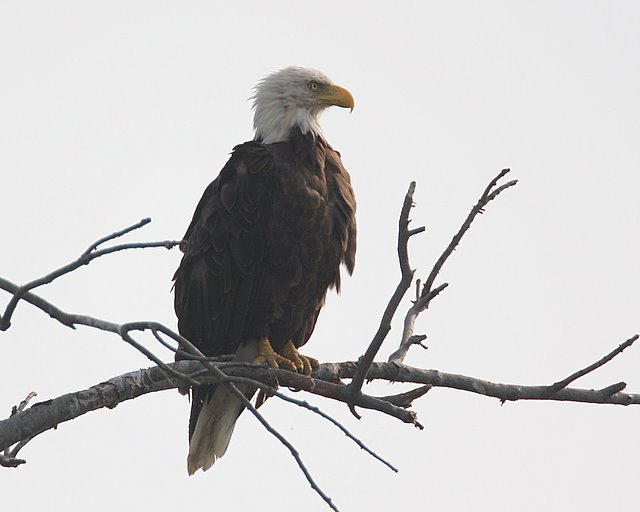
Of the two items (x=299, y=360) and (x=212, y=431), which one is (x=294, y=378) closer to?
(x=299, y=360)

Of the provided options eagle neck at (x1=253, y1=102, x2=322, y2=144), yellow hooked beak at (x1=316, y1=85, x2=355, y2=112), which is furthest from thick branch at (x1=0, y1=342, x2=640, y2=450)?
yellow hooked beak at (x1=316, y1=85, x2=355, y2=112)

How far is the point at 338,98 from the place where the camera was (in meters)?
6.20

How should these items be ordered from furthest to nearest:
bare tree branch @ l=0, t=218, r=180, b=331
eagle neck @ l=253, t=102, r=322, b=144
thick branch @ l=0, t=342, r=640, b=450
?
eagle neck @ l=253, t=102, r=322, b=144, thick branch @ l=0, t=342, r=640, b=450, bare tree branch @ l=0, t=218, r=180, b=331

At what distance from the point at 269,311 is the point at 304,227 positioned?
1.69 feet

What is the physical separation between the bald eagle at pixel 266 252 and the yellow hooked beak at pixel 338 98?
0.59m

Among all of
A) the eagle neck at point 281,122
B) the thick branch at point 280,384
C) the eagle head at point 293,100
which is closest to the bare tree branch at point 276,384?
the thick branch at point 280,384

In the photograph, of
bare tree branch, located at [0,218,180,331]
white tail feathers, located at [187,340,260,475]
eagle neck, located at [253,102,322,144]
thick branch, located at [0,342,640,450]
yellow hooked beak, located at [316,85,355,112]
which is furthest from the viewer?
yellow hooked beak, located at [316,85,355,112]

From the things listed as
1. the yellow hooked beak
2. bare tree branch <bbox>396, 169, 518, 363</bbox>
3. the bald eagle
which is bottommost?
bare tree branch <bbox>396, 169, 518, 363</bbox>

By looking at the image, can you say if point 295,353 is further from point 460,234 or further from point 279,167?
point 460,234

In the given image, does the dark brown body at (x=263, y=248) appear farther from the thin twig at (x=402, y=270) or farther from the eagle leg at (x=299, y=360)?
the thin twig at (x=402, y=270)

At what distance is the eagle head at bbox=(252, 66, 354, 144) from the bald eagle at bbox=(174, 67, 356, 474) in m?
0.30

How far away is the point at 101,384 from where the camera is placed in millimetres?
3840

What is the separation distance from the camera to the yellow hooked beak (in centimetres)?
619

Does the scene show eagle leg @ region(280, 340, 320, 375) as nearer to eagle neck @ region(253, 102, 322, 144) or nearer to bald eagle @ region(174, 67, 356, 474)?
bald eagle @ region(174, 67, 356, 474)
